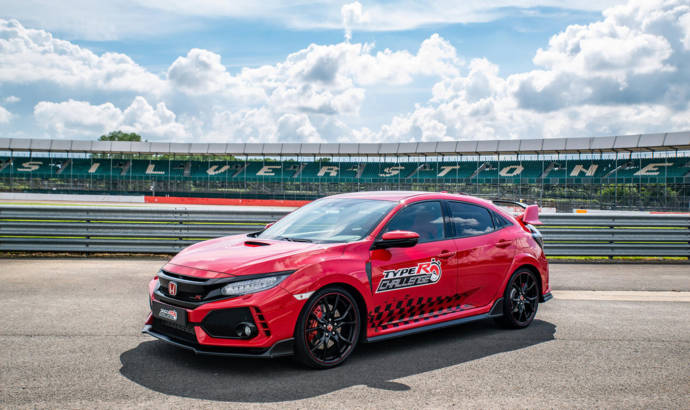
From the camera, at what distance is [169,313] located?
4832mm

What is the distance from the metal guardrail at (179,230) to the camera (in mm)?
12141

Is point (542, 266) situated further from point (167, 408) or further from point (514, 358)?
point (167, 408)

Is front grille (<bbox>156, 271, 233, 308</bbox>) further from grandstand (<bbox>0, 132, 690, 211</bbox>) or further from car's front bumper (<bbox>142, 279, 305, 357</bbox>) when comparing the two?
grandstand (<bbox>0, 132, 690, 211</bbox>)

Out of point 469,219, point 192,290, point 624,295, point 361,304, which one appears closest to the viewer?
point 192,290

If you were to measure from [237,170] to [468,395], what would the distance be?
62.1 m

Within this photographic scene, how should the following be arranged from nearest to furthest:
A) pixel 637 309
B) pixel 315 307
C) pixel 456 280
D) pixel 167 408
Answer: pixel 167 408
pixel 315 307
pixel 456 280
pixel 637 309

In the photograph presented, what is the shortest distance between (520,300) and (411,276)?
1838 mm

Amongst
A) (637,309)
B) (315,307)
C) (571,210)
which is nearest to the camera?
(315,307)

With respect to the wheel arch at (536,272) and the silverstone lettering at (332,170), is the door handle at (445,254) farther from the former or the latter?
the silverstone lettering at (332,170)

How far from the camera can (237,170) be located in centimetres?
6481

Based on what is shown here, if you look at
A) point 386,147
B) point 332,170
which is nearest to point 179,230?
point 386,147

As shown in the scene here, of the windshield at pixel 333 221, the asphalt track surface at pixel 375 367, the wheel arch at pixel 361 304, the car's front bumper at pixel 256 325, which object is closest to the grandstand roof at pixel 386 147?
the asphalt track surface at pixel 375 367

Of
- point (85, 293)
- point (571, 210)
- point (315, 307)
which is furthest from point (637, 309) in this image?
Answer: point (571, 210)

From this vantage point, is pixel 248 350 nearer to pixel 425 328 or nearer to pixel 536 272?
pixel 425 328
